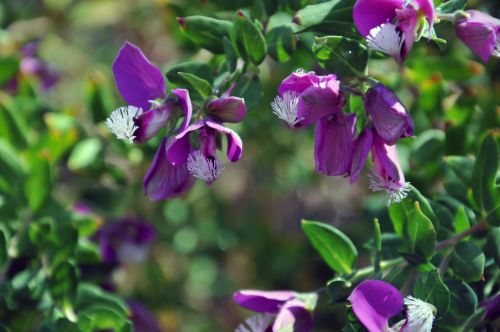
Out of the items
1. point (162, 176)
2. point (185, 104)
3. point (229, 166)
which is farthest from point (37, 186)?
point (229, 166)

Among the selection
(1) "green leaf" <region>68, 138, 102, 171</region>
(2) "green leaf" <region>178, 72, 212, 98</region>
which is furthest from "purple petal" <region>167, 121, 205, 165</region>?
(1) "green leaf" <region>68, 138, 102, 171</region>

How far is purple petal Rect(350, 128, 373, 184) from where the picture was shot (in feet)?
4.06

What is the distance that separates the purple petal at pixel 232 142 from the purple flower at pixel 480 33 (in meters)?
0.48

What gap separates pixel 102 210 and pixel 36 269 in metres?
0.46

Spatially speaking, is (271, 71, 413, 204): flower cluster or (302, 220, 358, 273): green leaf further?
(302, 220, 358, 273): green leaf

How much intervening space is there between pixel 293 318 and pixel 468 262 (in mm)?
373

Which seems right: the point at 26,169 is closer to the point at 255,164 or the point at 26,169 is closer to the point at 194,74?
the point at 194,74

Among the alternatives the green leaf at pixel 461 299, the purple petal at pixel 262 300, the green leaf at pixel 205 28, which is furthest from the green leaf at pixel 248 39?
the green leaf at pixel 461 299

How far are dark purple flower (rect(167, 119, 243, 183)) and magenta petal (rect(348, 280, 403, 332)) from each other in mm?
344

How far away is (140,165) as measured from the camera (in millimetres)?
2211

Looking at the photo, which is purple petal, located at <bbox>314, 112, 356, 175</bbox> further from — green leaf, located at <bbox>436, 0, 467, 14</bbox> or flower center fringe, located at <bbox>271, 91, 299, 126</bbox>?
green leaf, located at <bbox>436, 0, 467, 14</bbox>

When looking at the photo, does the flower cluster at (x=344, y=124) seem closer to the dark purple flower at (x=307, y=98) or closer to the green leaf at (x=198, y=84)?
the dark purple flower at (x=307, y=98)

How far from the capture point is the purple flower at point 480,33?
1254 millimetres

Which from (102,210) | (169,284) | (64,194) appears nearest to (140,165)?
(102,210)
